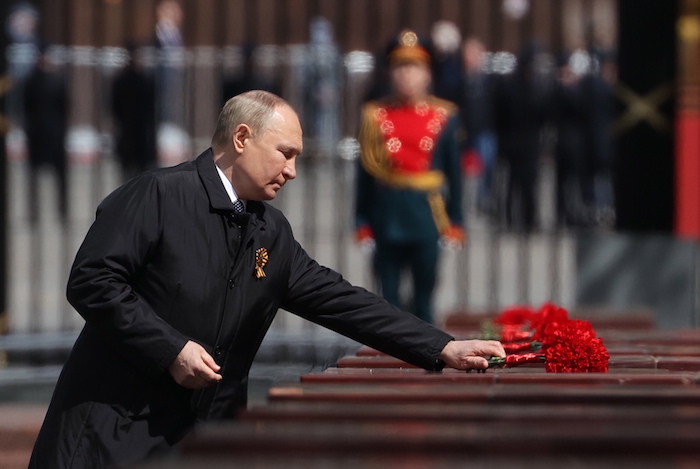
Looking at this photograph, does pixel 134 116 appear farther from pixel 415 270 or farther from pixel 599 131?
pixel 599 131

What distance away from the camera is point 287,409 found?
3121mm

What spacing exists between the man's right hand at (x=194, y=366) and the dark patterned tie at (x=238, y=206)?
385 millimetres

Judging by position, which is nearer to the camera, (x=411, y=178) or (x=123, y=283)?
(x=123, y=283)

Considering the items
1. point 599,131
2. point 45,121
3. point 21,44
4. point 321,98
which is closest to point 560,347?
point 21,44

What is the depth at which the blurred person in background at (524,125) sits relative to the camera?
31.7ft

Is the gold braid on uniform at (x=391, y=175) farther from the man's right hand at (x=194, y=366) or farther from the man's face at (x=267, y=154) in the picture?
the man's right hand at (x=194, y=366)

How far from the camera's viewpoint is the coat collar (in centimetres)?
372

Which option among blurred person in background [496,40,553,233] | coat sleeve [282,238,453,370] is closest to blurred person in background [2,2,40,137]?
blurred person in background [496,40,553,233]

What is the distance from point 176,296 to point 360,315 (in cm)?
56

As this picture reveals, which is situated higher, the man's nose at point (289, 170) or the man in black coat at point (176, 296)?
the man's nose at point (289, 170)

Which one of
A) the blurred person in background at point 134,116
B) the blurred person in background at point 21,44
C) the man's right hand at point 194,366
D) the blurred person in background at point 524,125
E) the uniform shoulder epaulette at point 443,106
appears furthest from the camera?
the blurred person in background at point 524,125

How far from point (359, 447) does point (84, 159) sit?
14.1 meters

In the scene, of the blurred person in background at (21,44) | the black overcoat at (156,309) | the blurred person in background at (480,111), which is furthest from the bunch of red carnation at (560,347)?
the blurred person in background at (480,111)

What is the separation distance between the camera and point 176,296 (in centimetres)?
367
